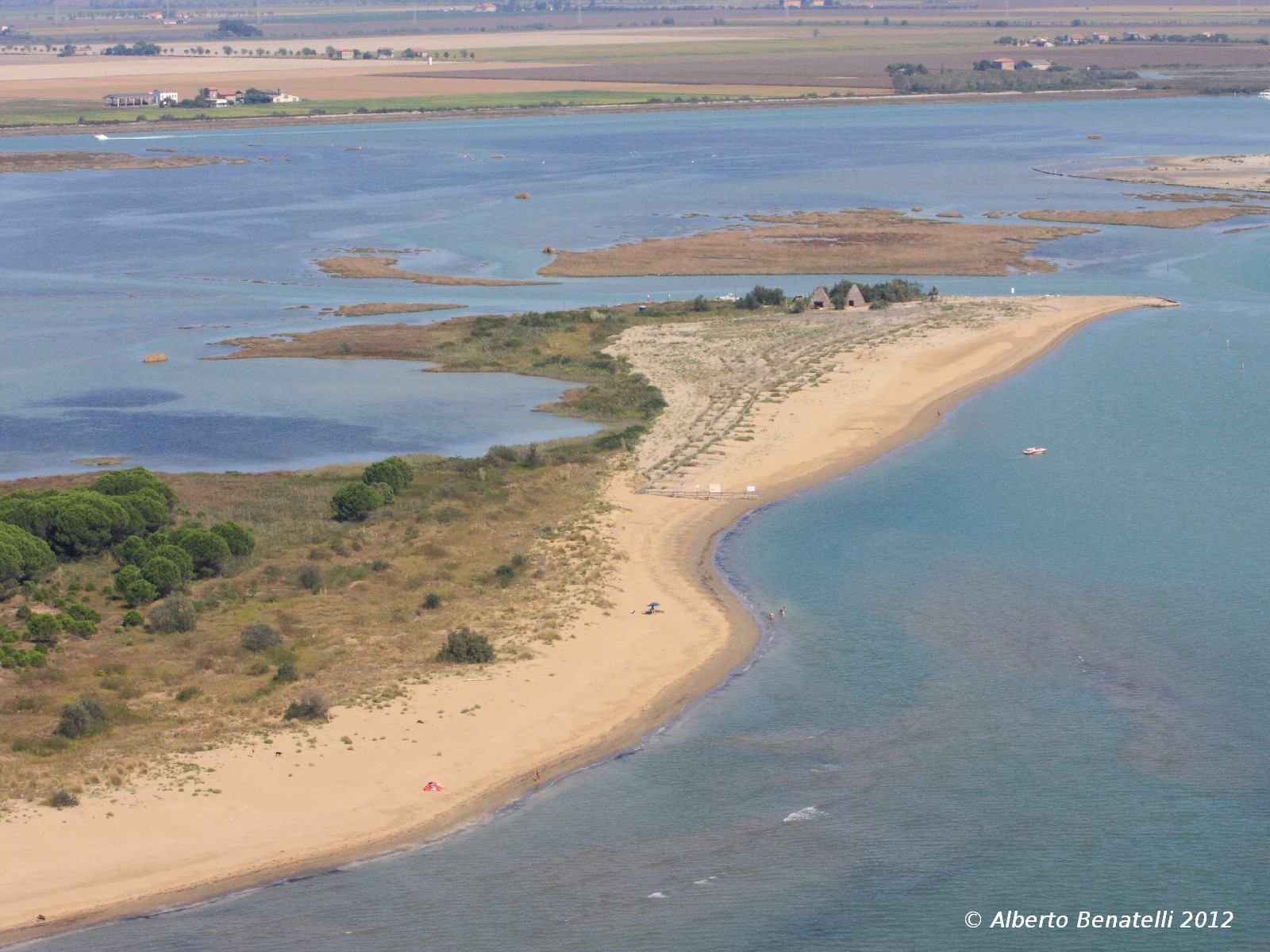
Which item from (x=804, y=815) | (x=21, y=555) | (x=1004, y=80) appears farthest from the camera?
(x=1004, y=80)

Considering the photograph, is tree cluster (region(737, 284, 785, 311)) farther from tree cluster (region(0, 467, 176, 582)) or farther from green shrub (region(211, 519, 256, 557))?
green shrub (region(211, 519, 256, 557))

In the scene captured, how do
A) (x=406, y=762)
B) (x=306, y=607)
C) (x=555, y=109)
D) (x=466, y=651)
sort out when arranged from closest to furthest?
(x=406, y=762) → (x=466, y=651) → (x=306, y=607) → (x=555, y=109)

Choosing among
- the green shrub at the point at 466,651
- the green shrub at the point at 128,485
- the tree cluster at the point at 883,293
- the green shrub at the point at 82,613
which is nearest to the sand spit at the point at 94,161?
the tree cluster at the point at 883,293

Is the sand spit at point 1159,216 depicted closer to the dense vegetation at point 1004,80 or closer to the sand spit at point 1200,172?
the sand spit at point 1200,172

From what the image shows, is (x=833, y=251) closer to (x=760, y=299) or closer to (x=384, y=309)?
(x=760, y=299)

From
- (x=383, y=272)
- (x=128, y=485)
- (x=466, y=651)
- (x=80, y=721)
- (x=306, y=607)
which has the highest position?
(x=383, y=272)

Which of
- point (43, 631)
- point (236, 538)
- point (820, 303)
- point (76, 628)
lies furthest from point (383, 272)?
point (43, 631)

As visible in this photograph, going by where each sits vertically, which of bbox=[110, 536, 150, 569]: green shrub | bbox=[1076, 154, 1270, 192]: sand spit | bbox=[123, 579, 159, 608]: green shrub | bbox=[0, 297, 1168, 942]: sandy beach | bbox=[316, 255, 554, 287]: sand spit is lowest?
bbox=[0, 297, 1168, 942]: sandy beach

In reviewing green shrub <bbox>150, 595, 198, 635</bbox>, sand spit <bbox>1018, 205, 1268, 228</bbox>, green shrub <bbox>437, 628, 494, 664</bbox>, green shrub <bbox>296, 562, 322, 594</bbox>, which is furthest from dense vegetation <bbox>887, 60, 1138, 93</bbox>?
green shrub <bbox>150, 595, 198, 635</bbox>
